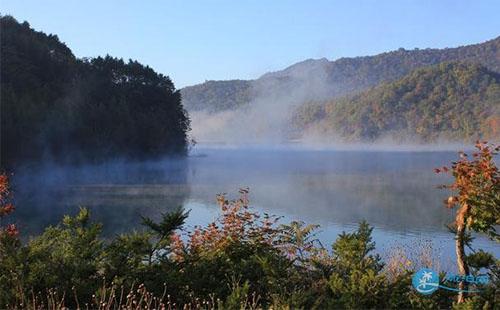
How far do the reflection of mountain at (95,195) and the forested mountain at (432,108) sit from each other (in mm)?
84578

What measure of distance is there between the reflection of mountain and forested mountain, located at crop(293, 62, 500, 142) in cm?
8458

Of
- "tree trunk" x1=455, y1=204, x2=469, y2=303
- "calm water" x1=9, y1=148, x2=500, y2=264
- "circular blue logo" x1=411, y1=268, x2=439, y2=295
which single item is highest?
"tree trunk" x1=455, y1=204, x2=469, y2=303

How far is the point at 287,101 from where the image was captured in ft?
649

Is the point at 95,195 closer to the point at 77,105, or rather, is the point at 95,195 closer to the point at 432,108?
the point at 77,105

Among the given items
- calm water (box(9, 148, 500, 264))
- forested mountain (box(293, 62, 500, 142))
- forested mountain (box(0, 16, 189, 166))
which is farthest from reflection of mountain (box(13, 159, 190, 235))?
forested mountain (box(293, 62, 500, 142))

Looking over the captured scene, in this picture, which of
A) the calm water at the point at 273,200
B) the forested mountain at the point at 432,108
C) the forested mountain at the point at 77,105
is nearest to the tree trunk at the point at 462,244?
the calm water at the point at 273,200

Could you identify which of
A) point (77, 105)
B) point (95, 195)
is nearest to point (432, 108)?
point (77, 105)

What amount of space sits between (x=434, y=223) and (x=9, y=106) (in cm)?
2584

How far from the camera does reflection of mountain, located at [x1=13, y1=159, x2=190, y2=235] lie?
21.3 metres

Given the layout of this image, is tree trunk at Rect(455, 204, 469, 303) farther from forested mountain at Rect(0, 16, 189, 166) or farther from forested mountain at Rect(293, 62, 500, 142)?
forested mountain at Rect(293, 62, 500, 142)

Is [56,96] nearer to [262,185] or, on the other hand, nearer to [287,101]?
[262,185]

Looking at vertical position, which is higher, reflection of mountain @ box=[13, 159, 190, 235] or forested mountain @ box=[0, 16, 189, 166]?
forested mountain @ box=[0, 16, 189, 166]

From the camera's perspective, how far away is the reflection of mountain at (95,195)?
21.3 metres

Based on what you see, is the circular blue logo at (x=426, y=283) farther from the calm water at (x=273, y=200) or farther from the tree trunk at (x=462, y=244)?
the calm water at (x=273, y=200)
